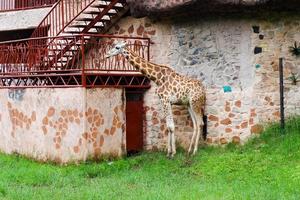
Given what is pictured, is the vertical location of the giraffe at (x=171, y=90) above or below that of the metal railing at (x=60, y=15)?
below

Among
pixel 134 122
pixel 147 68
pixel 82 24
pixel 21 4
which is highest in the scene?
pixel 21 4

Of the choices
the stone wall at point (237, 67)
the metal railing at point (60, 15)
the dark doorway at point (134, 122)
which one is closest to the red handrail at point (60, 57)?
the dark doorway at point (134, 122)

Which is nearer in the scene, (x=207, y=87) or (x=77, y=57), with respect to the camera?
(x=207, y=87)

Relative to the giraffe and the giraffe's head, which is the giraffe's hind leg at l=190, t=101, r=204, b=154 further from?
the giraffe's head

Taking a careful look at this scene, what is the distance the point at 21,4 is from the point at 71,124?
8.94m

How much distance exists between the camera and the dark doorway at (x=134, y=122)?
15.6 meters

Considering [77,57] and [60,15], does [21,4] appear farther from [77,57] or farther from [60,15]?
[77,57]

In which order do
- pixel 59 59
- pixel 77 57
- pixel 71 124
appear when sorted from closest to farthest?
pixel 71 124
pixel 59 59
pixel 77 57

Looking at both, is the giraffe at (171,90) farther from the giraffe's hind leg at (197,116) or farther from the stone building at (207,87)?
the stone building at (207,87)

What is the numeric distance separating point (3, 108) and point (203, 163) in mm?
6085

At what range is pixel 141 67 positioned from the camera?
1493cm

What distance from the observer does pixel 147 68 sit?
14953 mm

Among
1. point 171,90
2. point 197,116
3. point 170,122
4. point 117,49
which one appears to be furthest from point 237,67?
point 117,49

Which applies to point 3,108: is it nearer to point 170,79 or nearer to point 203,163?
point 170,79
